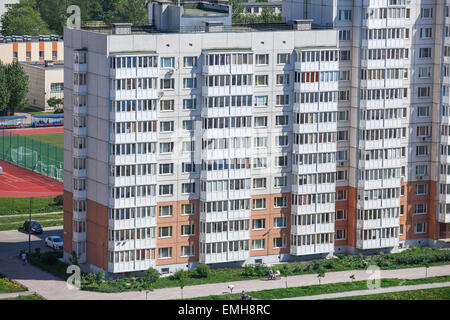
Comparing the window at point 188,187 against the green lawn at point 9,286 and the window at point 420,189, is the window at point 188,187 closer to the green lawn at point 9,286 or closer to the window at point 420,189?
the green lawn at point 9,286

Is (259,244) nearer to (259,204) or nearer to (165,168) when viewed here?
(259,204)

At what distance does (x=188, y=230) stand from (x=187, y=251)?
256 centimetres

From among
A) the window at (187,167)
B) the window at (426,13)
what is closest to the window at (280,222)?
the window at (187,167)

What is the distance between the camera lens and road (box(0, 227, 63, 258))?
162075 mm

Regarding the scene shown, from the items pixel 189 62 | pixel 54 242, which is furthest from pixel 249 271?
pixel 54 242

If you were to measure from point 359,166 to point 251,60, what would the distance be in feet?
67.8

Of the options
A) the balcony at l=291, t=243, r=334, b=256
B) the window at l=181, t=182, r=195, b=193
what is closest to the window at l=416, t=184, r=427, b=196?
the balcony at l=291, t=243, r=334, b=256

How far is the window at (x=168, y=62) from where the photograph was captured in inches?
5753

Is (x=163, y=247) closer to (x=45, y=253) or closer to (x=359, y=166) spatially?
(x=45, y=253)

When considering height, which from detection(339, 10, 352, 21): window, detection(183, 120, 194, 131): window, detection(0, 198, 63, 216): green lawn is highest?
detection(339, 10, 352, 21): window

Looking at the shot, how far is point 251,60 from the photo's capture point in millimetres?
150000

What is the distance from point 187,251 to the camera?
496ft

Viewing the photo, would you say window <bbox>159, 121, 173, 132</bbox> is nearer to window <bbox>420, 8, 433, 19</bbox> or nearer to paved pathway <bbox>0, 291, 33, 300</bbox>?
paved pathway <bbox>0, 291, 33, 300</bbox>

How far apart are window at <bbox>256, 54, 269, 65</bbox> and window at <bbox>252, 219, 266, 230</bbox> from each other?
19.5 m
